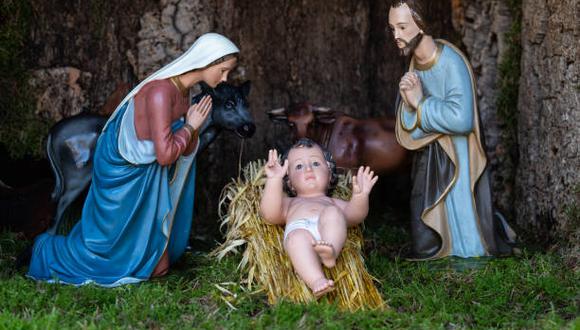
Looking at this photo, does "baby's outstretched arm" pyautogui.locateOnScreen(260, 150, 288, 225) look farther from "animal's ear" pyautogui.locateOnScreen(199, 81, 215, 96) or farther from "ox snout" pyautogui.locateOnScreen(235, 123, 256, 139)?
"animal's ear" pyautogui.locateOnScreen(199, 81, 215, 96)

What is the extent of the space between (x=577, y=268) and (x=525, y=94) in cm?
166

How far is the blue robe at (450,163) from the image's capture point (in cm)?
586

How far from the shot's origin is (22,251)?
6.27 metres

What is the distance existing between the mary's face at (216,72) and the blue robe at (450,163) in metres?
1.19

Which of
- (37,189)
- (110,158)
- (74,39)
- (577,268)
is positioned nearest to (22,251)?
(37,189)

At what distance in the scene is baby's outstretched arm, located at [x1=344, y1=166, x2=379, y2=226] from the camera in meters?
5.30

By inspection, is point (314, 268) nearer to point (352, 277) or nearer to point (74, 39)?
point (352, 277)

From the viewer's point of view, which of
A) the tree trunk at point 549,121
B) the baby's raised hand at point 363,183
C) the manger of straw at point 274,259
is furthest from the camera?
the tree trunk at point 549,121

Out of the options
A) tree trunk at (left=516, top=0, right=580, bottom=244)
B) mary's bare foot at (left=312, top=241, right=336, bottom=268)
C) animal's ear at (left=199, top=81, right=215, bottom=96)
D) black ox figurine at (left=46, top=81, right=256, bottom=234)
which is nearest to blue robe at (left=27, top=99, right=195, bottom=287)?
black ox figurine at (left=46, top=81, right=256, bottom=234)

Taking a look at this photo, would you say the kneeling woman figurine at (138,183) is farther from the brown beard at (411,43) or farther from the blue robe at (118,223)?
the brown beard at (411,43)

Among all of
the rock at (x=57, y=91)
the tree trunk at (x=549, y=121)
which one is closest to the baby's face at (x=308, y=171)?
the tree trunk at (x=549, y=121)

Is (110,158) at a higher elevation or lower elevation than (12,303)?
higher

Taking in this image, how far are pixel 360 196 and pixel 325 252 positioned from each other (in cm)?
46

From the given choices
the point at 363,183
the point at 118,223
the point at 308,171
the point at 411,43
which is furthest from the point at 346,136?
the point at 118,223
